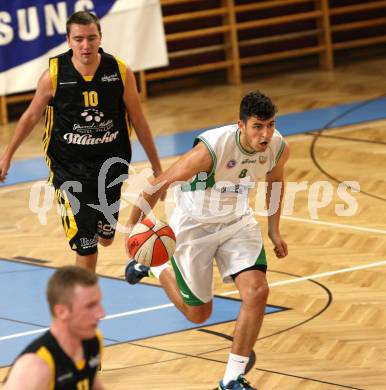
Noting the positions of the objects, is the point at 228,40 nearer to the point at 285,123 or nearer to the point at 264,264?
the point at 285,123

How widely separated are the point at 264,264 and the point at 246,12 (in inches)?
402

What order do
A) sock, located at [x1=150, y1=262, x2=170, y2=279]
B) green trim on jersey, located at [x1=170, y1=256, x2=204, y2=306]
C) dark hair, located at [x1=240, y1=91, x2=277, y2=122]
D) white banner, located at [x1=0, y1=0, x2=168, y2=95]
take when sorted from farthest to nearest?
white banner, located at [x1=0, y1=0, x2=168, y2=95] → sock, located at [x1=150, y1=262, x2=170, y2=279] → green trim on jersey, located at [x1=170, y1=256, x2=204, y2=306] → dark hair, located at [x1=240, y1=91, x2=277, y2=122]

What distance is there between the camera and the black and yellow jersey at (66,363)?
4078 millimetres

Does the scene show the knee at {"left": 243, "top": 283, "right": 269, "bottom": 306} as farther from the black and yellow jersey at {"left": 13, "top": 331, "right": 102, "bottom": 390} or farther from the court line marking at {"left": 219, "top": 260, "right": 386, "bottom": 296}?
the black and yellow jersey at {"left": 13, "top": 331, "right": 102, "bottom": 390}

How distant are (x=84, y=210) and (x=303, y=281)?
206 centimetres

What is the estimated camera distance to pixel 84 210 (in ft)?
23.2

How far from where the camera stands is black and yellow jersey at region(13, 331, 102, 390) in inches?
161

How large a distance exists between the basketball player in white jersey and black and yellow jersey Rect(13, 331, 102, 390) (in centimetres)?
214

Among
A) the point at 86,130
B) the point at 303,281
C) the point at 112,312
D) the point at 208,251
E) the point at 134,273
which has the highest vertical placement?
the point at 86,130

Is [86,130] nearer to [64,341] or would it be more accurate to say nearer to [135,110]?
[135,110]

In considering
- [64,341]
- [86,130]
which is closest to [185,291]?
[86,130]

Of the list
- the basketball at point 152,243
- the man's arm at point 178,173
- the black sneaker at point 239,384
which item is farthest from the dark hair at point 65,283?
the basketball at point 152,243

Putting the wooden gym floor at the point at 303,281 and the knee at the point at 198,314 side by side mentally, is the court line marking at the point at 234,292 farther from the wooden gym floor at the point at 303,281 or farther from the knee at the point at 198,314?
the knee at the point at 198,314

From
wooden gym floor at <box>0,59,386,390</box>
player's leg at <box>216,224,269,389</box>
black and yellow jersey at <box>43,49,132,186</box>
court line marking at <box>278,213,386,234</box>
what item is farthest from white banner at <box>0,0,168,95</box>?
player's leg at <box>216,224,269,389</box>
